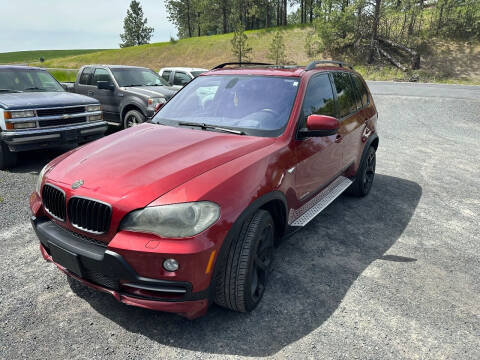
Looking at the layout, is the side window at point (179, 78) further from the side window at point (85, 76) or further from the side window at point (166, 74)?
the side window at point (85, 76)

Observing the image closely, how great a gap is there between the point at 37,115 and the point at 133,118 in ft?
9.14

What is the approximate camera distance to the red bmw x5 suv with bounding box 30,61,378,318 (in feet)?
7.19

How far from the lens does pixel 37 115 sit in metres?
6.18

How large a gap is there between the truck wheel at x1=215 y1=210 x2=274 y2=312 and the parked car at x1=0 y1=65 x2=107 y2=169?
5127mm

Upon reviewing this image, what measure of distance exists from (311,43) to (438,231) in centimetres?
4456

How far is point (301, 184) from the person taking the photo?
3.32 meters

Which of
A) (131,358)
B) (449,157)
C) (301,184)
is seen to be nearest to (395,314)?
(301,184)

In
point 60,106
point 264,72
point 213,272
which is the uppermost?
point 264,72

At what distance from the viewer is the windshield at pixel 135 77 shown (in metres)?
9.48

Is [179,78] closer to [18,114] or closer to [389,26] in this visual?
[18,114]

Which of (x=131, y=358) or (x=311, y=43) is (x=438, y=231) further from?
(x=311, y=43)

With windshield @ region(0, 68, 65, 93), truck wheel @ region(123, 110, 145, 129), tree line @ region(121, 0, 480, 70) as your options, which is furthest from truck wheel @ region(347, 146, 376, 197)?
tree line @ region(121, 0, 480, 70)

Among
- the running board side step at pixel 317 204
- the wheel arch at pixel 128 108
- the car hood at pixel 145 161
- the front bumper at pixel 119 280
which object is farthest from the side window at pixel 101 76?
the front bumper at pixel 119 280

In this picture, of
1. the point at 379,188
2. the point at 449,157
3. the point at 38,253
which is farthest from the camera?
the point at 449,157
